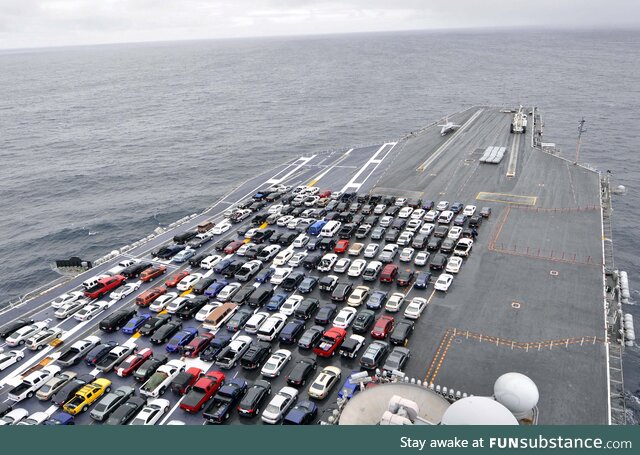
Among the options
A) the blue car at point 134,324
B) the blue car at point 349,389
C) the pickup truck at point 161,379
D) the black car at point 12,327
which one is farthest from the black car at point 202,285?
the blue car at point 349,389

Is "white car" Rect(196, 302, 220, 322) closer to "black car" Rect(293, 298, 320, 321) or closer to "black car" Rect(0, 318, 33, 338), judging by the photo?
"black car" Rect(293, 298, 320, 321)

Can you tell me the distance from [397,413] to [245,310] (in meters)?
26.3

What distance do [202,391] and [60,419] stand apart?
1068 cm

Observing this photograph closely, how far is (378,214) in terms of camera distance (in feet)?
227

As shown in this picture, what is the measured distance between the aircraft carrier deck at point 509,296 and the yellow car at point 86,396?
109 centimetres

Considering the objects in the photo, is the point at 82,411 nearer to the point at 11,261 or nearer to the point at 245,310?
the point at 245,310

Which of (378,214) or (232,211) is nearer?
(378,214)

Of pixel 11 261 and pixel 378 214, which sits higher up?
pixel 378 214

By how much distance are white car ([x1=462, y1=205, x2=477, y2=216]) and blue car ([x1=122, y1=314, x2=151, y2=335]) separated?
151ft

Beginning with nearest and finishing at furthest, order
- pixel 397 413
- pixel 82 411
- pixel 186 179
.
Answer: pixel 397 413
pixel 82 411
pixel 186 179

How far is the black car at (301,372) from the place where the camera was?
36.9 metres

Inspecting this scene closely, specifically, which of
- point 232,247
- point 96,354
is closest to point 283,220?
point 232,247
